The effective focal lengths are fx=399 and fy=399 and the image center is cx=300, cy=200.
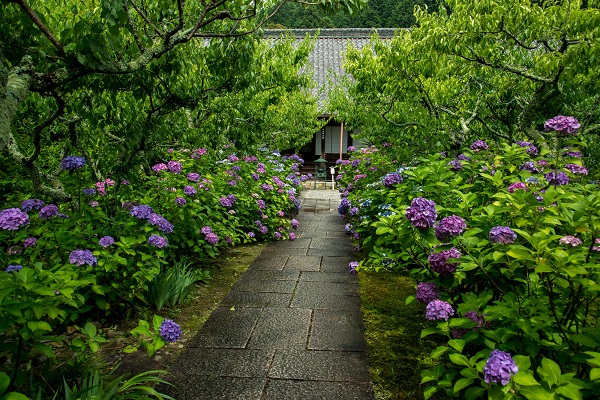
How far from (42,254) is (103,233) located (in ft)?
1.32

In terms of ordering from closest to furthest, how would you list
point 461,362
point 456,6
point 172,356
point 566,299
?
point 461,362 < point 566,299 < point 172,356 < point 456,6

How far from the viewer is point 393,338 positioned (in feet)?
9.20

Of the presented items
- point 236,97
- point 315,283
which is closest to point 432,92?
point 236,97

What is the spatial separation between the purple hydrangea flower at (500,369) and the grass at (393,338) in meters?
0.94

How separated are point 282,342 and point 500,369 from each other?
1703mm

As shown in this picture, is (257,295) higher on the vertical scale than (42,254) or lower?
lower

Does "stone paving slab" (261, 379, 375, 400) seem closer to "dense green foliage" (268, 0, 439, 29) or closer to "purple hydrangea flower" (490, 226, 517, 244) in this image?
"purple hydrangea flower" (490, 226, 517, 244)

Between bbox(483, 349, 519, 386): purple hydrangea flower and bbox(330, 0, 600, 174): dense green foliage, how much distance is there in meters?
2.22

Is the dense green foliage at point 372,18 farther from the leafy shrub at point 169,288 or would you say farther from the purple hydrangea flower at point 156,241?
the purple hydrangea flower at point 156,241

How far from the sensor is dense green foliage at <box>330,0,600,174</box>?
296 cm

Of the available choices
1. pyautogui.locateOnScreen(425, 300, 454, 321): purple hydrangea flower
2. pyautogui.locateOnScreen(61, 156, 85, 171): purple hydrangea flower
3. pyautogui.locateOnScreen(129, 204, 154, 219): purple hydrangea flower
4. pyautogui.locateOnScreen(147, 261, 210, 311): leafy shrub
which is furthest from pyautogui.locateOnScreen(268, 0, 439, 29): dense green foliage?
pyautogui.locateOnScreen(425, 300, 454, 321): purple hydrangea flower

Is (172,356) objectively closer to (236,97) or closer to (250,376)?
(250,376)

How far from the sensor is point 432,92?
14.3 ft

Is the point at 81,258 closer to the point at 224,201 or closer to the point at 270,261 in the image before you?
the point at 224,201
